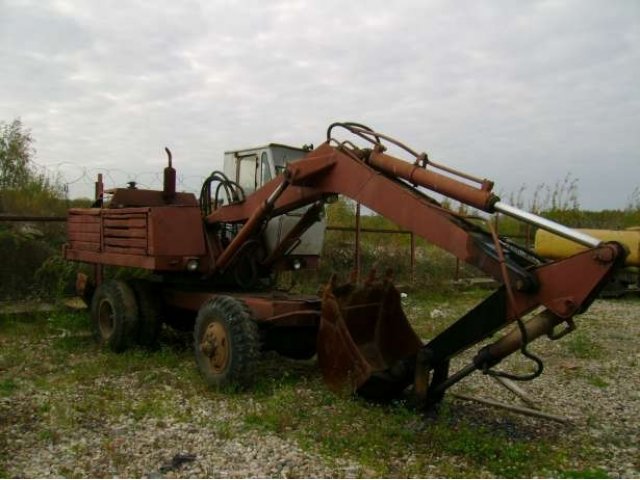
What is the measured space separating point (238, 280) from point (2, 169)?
8.13m

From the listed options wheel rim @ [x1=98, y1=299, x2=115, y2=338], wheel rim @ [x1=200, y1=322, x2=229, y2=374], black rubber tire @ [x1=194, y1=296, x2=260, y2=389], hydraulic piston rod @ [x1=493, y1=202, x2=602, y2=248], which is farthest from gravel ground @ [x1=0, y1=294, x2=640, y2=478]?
hydraulic piston rod @ [x1=493, y1=202, x2=602, y2=248]

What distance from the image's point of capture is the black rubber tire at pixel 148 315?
737 centimetres

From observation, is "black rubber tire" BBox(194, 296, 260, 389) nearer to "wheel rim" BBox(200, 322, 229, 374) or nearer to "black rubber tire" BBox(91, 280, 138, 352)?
"wheel rim" BBox(200, 322, 229, 374)

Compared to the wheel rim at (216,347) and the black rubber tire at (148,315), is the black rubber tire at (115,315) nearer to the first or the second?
the black rubber tire at (148,315)

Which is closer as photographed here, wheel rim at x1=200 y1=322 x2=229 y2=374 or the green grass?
wheel rim at x1=200 y1=322 x2=229 y2=374

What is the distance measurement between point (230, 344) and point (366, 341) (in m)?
1.25

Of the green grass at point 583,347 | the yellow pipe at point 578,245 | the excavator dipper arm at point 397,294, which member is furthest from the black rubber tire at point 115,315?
the yellow pipe at point 578,245

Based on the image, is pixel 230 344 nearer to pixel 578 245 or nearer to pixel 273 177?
pixel 273 177

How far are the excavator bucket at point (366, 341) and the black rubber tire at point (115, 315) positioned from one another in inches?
109

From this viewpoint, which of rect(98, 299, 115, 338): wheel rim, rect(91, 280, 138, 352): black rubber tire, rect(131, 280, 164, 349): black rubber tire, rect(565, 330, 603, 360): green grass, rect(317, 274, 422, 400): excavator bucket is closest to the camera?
rect(317, 274, 422, 400): excavator bucket

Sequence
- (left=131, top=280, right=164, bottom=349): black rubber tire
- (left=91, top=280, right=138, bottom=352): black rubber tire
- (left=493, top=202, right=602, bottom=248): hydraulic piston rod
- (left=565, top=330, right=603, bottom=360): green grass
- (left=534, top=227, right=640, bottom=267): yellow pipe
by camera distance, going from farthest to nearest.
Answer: (left=534, top=227, right=640, bottom=267): yellow pipe < (left=565, top=330, right=603, bottom=360): green grass < (left=131, top=280, right=164, bottom=349): black rubber tire < (left=91, top=280, right=138, bottom=352): black rubber tire < (left=493, top=202, right=602, bottom=248): hydraulic piston rod

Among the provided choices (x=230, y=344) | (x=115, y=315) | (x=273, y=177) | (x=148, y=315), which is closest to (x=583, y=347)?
(x=273, y=177)

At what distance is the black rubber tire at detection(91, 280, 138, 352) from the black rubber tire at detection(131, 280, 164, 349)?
68 millimetres

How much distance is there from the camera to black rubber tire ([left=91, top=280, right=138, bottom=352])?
23.8 feet
